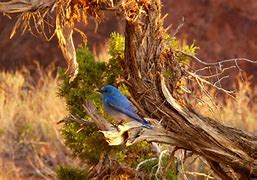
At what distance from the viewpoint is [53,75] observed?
1277 centimetres

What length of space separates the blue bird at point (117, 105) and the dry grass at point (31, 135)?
340cm

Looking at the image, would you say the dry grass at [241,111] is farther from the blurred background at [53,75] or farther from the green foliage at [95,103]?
the green foliage at [95,103]

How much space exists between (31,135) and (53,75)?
3.22 metres

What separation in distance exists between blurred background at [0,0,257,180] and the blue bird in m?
3.14

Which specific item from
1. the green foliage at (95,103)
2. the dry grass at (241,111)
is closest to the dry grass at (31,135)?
the dry grass at (241,111)

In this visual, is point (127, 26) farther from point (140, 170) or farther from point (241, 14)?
point (241, 14)

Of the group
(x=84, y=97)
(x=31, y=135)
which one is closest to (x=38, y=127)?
(x=31, y=135)

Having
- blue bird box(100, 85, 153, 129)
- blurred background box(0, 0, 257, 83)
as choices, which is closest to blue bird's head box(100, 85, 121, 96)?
blue bird box(100, 85, 153, 129)

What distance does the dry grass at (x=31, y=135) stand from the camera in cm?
883


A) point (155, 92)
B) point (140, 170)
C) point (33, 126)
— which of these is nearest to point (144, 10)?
point (155, 92)

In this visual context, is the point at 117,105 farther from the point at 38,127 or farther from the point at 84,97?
the point at 38,127

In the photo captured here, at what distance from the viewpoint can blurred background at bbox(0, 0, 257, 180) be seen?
362 inches

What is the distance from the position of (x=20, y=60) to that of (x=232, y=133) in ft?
29.6

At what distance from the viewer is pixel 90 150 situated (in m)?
5.55
